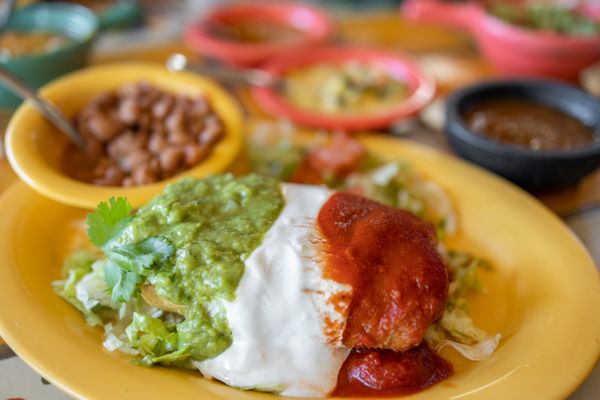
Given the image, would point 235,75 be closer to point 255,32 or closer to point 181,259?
point 255,32

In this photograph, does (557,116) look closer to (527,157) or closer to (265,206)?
(527,157)

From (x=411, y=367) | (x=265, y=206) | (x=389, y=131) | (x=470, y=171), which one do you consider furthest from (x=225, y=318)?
(x=389, y=131)

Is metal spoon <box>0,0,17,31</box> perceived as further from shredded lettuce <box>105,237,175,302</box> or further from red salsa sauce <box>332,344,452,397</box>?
red salsa sauce <box>332,344,452,397</box>

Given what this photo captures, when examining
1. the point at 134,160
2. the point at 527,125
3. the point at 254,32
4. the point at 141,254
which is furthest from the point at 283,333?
the point at 254,32

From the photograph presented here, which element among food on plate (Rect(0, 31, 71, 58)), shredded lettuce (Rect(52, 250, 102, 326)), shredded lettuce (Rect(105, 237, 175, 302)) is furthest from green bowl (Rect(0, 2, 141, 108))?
shredded lettuce (Rect(105, 237, 175, 302))

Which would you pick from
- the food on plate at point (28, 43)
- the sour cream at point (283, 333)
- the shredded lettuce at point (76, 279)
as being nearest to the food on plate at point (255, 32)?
the food on plate at point (28, 43)

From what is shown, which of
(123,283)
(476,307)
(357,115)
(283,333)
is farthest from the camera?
(357,115)
